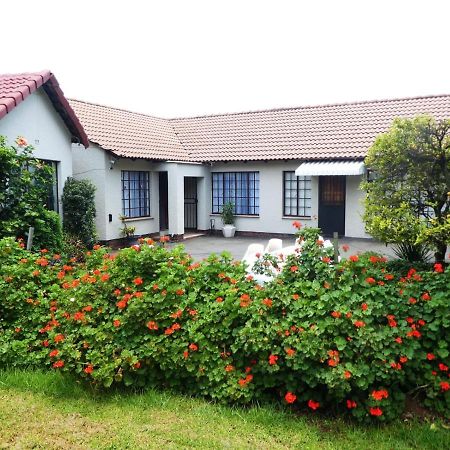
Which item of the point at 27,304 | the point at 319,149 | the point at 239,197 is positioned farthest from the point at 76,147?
the point at 27,304

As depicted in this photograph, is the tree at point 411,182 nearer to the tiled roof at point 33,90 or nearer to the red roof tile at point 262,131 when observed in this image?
the tiled roof at point 33,90

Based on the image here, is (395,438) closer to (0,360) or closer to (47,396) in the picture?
(47,396)

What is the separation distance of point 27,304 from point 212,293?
3013 millimetres

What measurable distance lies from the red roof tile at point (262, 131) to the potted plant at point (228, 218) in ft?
8.03

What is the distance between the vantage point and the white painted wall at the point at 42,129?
14.3m

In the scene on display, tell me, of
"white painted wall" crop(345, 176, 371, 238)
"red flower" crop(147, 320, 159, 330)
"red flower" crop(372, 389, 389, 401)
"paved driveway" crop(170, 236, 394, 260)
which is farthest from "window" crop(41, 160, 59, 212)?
"red flower" crop(372, 389, 389, 401)

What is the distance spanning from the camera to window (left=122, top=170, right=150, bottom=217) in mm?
21389

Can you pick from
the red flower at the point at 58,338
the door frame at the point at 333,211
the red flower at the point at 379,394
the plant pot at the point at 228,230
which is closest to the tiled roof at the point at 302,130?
the door frame at the point at 333,211

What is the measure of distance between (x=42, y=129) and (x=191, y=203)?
38.0ft

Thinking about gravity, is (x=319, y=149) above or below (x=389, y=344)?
above

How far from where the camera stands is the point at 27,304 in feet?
24.1

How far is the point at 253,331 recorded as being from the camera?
18.4 ft

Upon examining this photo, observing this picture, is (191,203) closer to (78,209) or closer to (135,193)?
(135,193)

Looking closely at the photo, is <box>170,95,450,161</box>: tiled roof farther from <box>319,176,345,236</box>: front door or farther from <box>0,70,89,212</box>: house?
<box>0,70,89,212</box>: house
